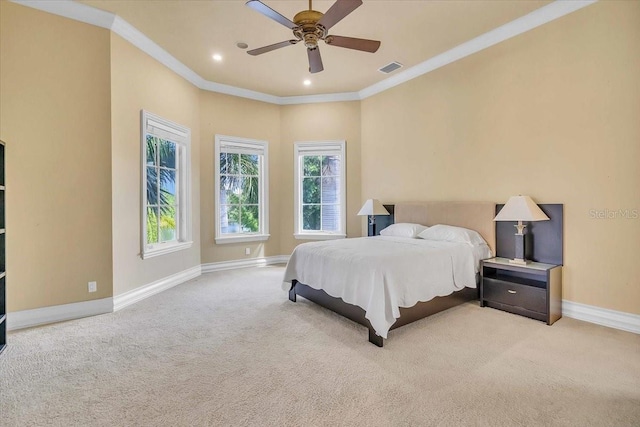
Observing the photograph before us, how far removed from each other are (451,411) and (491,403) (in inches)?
10.5

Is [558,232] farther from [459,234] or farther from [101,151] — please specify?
[101,151]

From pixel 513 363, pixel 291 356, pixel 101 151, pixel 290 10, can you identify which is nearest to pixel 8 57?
pixel 101 151

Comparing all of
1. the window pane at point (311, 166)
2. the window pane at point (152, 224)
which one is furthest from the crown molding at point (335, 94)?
the window pane at point (152, 224)

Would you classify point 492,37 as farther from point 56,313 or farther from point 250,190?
point 56,313

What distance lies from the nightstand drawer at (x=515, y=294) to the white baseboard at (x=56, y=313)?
13.5 ft

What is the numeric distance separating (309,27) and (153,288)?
3.57 m

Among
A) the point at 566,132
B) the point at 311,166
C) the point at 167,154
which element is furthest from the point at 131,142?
the point at 566,132

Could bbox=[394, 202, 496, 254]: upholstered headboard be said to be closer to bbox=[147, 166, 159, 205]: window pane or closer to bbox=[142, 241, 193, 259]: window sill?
bbox=[142, 241, 193, 259]: window sill

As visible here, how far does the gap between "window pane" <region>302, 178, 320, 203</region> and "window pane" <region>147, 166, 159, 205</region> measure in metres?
2.60

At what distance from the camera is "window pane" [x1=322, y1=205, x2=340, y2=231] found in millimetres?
5781

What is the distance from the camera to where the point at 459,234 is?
361 centimetres

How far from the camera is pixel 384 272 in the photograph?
8.32 feet

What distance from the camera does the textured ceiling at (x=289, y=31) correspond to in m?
3.12

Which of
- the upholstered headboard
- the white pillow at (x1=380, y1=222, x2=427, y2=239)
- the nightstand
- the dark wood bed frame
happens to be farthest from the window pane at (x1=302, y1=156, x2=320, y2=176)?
the nightstand
